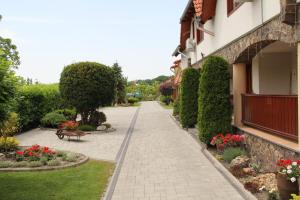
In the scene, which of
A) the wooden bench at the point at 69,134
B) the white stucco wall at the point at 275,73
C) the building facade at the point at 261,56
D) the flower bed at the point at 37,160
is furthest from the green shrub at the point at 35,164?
the white stucco wall at the point at 275,73

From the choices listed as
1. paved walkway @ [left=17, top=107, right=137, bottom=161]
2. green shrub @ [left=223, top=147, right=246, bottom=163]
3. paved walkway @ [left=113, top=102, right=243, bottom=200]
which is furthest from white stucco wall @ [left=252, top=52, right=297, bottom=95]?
paved walkway @ [left=17, top=107, right=137, bottom=161]

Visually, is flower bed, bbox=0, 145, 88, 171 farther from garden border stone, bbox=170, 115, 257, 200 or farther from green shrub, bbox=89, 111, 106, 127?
green shrub, bbox=89, 111, 106, 127

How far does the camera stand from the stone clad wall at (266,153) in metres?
8.02

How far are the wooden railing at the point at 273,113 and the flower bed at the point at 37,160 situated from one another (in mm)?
5573

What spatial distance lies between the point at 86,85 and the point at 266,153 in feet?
41.6

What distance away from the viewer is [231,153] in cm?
1076

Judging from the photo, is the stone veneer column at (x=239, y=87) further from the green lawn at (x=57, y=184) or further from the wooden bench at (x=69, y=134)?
the wooden bench at (x=69, y=134)

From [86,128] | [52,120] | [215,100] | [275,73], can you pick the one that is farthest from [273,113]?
[52,120]

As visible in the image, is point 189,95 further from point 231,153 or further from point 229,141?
point 231,153

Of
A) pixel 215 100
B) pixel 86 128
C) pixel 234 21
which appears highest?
pixel 234 21

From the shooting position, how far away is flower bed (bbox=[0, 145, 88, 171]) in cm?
1031

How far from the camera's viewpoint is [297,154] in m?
7.41

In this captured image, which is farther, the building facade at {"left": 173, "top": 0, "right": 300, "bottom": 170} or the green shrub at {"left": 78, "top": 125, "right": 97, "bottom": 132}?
the green shrub at {"left": 78, "top": 125, "right": 97, "bottom": 132}

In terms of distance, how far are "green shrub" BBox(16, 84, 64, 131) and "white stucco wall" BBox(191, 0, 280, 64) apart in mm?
10244
